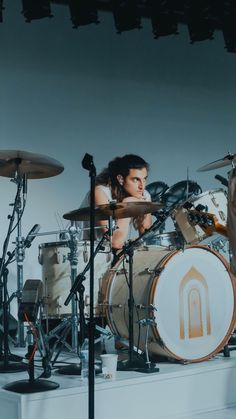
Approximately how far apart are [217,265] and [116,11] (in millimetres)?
3159

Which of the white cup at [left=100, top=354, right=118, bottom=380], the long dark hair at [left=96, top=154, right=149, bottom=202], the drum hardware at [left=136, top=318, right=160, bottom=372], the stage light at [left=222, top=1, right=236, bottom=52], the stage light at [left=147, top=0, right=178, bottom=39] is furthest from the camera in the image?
the stage light at [left=222, top=1, right=236, bottom=52]

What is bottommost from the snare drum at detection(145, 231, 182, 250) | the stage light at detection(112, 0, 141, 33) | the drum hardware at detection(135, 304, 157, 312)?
the drum hardware at detection(135, 304, 157, 312)

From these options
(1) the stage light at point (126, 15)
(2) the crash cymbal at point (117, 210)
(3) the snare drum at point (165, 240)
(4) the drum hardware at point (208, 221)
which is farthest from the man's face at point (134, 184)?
(4) the drum hardware at point (208, 221)

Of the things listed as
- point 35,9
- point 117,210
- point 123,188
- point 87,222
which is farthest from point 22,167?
point 35,9

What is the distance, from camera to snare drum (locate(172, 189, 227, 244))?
4570 mm

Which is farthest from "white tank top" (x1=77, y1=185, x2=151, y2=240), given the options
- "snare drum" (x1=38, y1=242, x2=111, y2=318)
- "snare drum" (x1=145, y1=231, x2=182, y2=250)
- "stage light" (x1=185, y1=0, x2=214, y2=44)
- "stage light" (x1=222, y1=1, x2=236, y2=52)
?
"stage light" (x1=222, y1=1, x2=236, y2=52)

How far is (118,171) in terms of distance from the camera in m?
6.83

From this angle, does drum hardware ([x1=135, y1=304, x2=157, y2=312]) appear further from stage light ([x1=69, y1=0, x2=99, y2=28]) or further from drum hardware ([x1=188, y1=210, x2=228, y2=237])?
stage light ([x1=69, y1=0, x2=99, y2=28])

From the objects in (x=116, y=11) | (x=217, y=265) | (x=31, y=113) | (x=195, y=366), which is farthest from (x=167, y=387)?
(x=116, y=11)

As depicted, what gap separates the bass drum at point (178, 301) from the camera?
4453 mm

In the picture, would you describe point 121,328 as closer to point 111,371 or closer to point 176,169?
point 111,371

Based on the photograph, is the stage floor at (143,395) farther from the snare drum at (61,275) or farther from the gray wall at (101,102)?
the gray wall at (101,102)

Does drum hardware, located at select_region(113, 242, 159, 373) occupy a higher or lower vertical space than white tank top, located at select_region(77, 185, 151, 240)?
lower

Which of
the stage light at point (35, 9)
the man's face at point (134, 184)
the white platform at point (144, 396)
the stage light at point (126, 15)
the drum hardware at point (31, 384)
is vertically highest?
the stage light at point (126, 15)
